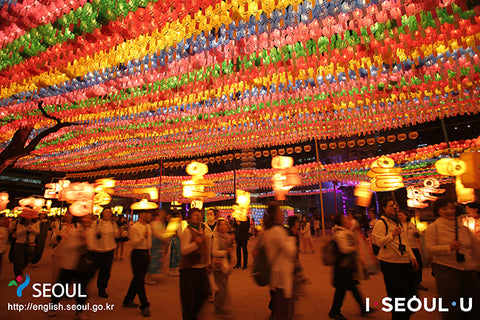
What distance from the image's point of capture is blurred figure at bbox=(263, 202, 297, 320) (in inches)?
100

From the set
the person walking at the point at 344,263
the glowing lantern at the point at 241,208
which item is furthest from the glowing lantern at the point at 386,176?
the glowing lantern at the point at 241,208

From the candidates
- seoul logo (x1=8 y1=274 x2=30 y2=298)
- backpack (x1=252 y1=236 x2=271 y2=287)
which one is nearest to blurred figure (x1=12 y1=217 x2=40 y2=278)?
seoul logo (x1=8 y1=274 x2=30 y2=298)

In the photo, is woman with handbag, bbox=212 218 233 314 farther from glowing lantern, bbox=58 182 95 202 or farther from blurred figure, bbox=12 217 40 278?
blurred figure, bbox=12 217 40 278

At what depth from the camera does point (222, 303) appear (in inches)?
159

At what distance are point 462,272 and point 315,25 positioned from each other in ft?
12.5

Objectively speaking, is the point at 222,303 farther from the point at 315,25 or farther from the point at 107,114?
the point at 107,114

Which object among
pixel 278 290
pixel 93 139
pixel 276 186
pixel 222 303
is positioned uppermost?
pixel 93 139

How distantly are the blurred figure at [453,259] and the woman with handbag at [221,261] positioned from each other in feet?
8.24

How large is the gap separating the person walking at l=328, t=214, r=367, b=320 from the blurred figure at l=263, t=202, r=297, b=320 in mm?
1334

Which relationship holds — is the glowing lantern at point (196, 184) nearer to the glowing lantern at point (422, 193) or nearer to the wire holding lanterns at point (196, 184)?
the wire holding lanterns at point (196, 184)

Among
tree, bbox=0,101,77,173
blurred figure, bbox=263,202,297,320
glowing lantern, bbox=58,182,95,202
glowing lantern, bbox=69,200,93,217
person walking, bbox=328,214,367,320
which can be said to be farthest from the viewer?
tree, bbox=0,101,77,173

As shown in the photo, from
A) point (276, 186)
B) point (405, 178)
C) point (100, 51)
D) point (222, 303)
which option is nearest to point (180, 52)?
point (100, 51)

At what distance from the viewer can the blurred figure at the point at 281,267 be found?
2.54 meters

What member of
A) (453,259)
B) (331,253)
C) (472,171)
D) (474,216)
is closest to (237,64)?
(331,253)
